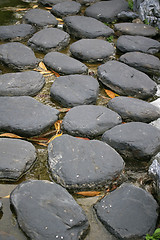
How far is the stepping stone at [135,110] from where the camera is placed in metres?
2.39

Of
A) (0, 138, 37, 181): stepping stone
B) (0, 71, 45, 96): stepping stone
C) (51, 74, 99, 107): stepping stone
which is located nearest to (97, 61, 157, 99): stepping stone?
(51, 74, 99, 107): stepping stone

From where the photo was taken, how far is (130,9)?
4203 millimetres

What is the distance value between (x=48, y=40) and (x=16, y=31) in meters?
0.44

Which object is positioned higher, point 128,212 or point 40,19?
point 40,19

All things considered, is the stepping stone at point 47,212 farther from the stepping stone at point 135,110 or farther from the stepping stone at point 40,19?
the stepping stone at point 40,19

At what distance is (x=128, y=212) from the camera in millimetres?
1678

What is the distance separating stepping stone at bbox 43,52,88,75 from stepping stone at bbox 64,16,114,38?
0.68 meters

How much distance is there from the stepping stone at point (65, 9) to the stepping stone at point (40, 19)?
0.79 ft

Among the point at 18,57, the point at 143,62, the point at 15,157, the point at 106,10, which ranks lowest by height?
the point at 15,157

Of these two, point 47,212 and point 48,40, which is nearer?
point 47,212

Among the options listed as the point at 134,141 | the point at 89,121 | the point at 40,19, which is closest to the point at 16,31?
the point at 40,19

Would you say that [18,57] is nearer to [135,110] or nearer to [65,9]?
[135,110]

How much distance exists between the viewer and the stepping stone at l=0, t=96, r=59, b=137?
7.22ft

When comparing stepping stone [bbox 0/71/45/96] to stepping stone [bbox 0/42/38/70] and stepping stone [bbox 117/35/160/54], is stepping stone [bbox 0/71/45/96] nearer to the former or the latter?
stepping stone [bbox 0/42/38/70]
